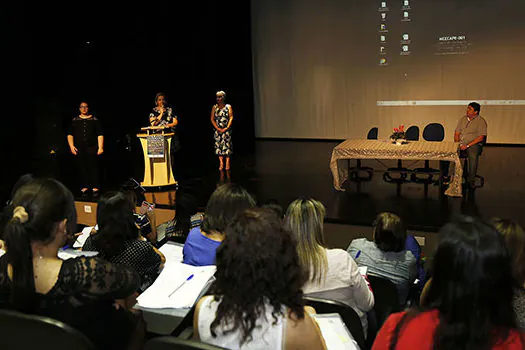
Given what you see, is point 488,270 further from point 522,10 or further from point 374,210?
point 522,10

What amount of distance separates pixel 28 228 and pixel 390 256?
2003 millimetres

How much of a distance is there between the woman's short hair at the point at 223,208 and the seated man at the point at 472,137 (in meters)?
4.55

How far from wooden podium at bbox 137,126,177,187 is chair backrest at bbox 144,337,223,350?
521 centimetres

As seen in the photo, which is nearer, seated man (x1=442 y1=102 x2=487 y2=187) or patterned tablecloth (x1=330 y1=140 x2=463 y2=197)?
patterned tablecloth (x1=330 y1=140 x2=463 y2=197)

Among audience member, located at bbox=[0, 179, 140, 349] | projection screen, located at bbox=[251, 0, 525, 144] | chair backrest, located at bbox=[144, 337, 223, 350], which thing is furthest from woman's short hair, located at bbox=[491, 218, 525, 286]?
projection screen, located at bbox=[251, 0, 525, 144]

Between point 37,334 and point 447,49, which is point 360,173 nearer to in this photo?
point 447,49

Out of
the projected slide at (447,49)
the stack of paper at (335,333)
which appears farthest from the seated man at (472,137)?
the stack of paper at (335,333)

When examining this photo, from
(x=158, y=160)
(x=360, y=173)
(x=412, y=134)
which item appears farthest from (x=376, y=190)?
(x=158, y=160)

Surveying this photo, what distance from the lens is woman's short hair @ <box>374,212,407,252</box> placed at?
2941 millimetres

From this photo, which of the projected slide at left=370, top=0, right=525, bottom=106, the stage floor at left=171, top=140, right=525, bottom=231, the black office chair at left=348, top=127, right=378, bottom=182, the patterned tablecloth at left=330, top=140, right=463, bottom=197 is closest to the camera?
the stage floor at left=171, top=140, right=525, bottom=231

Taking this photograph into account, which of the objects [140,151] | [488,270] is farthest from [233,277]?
[140,151]

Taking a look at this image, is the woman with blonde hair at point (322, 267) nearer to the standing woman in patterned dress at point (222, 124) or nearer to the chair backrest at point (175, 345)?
the chair backrest at point (175, 345)

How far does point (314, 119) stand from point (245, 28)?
7.99ft

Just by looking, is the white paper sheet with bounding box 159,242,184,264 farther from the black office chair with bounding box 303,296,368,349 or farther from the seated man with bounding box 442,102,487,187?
the seated man with bounding box 442,102,487,187
